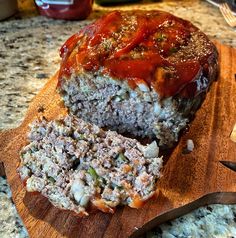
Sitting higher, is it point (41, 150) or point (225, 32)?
point (41, 150)

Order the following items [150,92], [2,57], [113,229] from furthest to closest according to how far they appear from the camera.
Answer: [2,57]
[150,92]
[113,229]

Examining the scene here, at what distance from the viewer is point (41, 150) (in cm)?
167

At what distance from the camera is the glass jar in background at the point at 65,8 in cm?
311

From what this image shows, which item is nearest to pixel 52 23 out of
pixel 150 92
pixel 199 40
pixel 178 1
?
pixel 178 1

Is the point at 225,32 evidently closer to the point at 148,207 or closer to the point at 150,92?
the point at 150,92

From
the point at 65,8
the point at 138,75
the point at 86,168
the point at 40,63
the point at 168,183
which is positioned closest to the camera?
the point at 86,168

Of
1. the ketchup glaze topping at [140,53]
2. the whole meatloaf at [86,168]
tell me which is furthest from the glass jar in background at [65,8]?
the whole meatloaf at [86,168]

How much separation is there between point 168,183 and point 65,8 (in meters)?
1.86

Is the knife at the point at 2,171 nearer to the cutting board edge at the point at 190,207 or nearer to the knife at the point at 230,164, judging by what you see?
the cutting board edge at the point at 190,207

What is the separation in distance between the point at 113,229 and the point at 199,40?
41.8 inches

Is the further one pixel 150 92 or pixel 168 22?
pixel 168 22

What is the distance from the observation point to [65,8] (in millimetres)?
3145

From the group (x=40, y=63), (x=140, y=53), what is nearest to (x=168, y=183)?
(x=140, y=53)

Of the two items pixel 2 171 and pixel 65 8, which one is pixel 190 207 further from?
pixel 65 8
